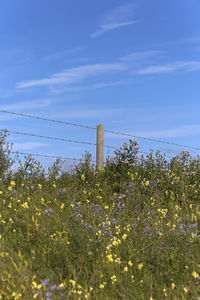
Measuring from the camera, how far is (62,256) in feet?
11.6

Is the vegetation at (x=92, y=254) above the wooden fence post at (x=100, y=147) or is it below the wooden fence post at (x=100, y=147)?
below

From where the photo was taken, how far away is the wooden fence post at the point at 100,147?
9414 mm

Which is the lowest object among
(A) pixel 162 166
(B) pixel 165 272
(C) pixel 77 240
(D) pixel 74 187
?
(B) pixel 165 272

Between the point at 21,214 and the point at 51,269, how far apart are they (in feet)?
4.53

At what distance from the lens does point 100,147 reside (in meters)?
9.59

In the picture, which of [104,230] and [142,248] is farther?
[104,230]

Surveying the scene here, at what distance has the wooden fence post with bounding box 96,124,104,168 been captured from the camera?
9414 mm

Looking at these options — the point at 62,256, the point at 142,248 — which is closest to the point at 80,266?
the point at 62,256

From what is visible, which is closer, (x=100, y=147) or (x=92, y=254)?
(x=92, y=254)

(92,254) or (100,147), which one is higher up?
(100,147)

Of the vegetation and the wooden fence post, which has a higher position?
the wooden fence post

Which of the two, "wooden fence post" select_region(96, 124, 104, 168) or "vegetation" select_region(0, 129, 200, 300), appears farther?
"wooden fence post" select_region(96, 124, 104, 168)

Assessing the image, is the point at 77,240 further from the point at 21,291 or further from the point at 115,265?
the point at 21,291

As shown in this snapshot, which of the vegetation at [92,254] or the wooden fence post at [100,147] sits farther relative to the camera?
the wooden fence post at [100,147]
